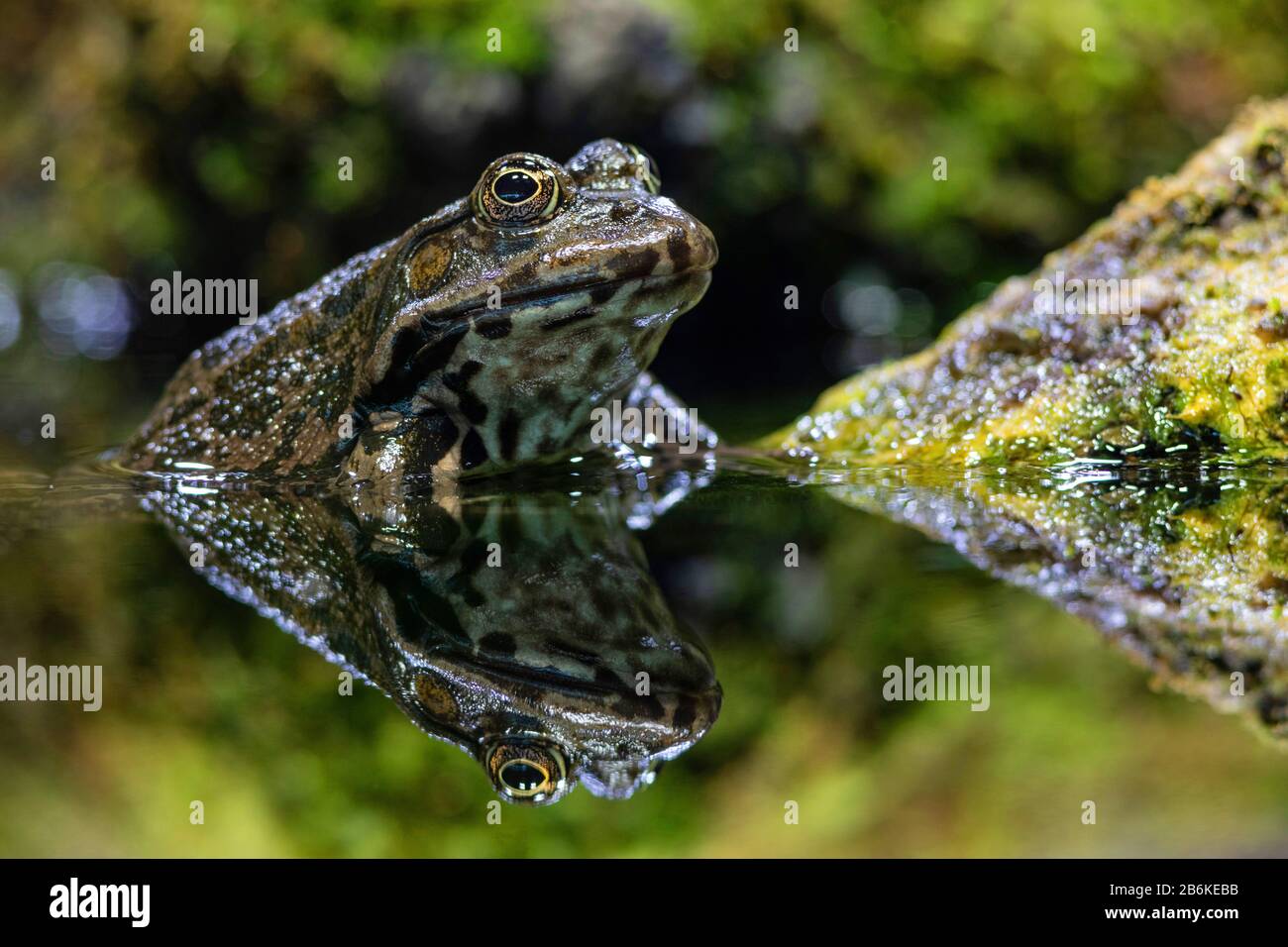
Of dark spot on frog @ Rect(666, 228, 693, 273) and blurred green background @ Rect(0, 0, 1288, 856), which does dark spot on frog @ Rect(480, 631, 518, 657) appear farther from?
dark spot on frog @ Rect(666, 228, 693, 273)

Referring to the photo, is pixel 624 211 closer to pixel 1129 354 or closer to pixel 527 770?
pixel 1129 354

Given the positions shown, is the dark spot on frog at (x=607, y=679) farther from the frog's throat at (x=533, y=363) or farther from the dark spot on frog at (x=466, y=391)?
the dark spot on frog at (x=466, y=391)
